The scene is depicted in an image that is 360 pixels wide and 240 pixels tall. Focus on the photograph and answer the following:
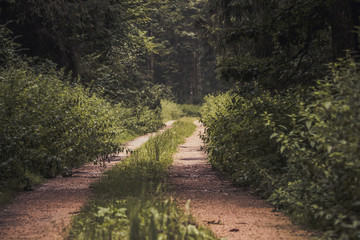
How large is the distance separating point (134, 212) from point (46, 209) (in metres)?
2.65

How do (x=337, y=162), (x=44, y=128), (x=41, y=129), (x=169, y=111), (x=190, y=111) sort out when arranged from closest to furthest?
1. (x=337, y=162)
2. (x=41, y=129)
3. (x=44, y=128)
4. (x=169, y=111)
5. (x=190, y=111)

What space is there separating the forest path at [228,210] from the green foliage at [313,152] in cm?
28

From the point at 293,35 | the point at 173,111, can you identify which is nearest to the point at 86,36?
the point at 293,35

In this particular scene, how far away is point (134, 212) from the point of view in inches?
193

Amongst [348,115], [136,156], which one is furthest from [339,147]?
[136,156]

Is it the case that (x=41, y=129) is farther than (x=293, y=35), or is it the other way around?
(x=41, y=129)

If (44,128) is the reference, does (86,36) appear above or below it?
above

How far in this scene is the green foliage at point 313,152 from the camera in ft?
14.2

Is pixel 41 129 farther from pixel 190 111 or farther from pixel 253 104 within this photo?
pixel 190 111

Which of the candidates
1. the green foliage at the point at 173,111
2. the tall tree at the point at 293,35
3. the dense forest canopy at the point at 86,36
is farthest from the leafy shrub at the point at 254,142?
the green foliage at the point at 173,111

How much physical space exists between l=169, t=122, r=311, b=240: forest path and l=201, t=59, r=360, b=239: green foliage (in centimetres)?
28

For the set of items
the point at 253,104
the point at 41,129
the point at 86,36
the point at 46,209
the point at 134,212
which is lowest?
the point at 46,209

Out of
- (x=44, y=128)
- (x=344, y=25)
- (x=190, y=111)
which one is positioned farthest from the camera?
Answer: (x=190, y=111)

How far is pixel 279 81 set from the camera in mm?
→ 9469
